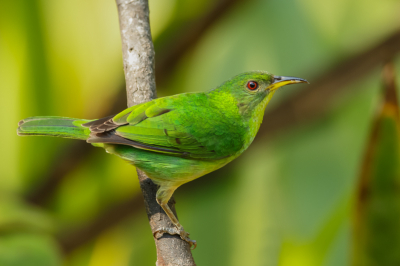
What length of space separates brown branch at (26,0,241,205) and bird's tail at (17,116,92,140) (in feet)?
5.56

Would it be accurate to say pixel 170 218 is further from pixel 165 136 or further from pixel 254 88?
pixel 254 88

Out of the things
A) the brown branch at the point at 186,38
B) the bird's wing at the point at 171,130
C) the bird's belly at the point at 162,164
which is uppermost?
the brown branch at the point at 186,38

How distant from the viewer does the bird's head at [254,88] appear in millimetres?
2576

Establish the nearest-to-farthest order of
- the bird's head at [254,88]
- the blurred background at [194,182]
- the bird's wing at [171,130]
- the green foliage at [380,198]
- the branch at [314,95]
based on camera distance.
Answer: the green foliage at [380,198], the bird's wing at [171,130], the bird's head at [254,88], the blurred background at [194,182], the branch at [314,95]

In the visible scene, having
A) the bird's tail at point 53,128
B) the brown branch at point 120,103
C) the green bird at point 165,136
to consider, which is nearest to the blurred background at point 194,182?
the brown branch at point 120,103

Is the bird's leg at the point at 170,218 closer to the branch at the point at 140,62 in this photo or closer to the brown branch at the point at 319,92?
the branch at the point at 140,62

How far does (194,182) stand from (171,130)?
245cm

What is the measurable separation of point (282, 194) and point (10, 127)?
3.27m

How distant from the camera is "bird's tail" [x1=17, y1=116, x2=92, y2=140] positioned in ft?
7.59

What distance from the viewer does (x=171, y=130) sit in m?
2.31

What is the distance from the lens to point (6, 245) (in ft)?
9.74

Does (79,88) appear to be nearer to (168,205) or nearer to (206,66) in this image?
(206,66)

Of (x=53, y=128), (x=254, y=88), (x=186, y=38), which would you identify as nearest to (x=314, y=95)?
(x=186, y=38)

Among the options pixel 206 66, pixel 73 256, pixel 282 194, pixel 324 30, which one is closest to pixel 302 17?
pixel 324 30
